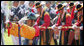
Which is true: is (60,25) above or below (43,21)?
below

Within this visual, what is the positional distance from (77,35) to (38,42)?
1227 mm

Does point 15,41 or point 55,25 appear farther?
point 15,41

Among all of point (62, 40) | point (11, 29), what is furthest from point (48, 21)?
point (11, 29)

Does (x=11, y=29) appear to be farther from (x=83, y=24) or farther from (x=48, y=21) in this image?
(x=83, y=24)

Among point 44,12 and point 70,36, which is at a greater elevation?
point 44,12

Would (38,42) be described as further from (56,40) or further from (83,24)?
(83,24)

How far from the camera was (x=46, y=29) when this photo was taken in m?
5.99

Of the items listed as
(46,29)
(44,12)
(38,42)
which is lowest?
(38,42)

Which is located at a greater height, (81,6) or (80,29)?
(81,6)

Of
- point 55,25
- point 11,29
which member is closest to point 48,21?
point 55,25

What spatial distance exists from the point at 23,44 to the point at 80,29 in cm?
165

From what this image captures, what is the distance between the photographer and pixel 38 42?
6.25 meters

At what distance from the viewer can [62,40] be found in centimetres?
609

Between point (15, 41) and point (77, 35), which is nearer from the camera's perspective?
point (77, 35)
